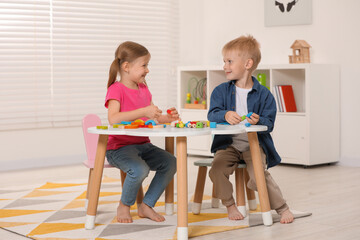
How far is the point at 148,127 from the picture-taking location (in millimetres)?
2459

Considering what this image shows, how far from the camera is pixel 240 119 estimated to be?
254cm

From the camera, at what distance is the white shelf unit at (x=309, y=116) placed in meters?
4.40

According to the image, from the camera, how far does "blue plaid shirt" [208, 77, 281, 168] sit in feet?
8.80

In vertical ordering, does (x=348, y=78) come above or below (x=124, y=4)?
below

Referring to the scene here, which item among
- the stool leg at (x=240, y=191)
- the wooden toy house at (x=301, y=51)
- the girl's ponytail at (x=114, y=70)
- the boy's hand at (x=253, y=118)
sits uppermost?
the wooden toy house at (x=301, y=51)

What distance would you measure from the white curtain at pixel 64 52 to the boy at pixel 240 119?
2.33 m

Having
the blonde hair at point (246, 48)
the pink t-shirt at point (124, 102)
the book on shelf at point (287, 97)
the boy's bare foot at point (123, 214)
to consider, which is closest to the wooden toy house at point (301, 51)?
the book on shelf at point (287, 97)

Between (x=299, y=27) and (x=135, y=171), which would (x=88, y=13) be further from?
(x=135, y=171)

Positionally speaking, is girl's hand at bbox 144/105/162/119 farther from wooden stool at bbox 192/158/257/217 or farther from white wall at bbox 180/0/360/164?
white wall at bbox 180/0/360/164

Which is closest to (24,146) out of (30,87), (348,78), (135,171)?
(30,87)

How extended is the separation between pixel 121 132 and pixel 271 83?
98.9 inches

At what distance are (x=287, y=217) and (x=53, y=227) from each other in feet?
3.44

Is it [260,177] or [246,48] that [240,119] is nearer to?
[260,177]

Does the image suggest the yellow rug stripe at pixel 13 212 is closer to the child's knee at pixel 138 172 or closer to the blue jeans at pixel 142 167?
the blue jeans at pixel 142 167
